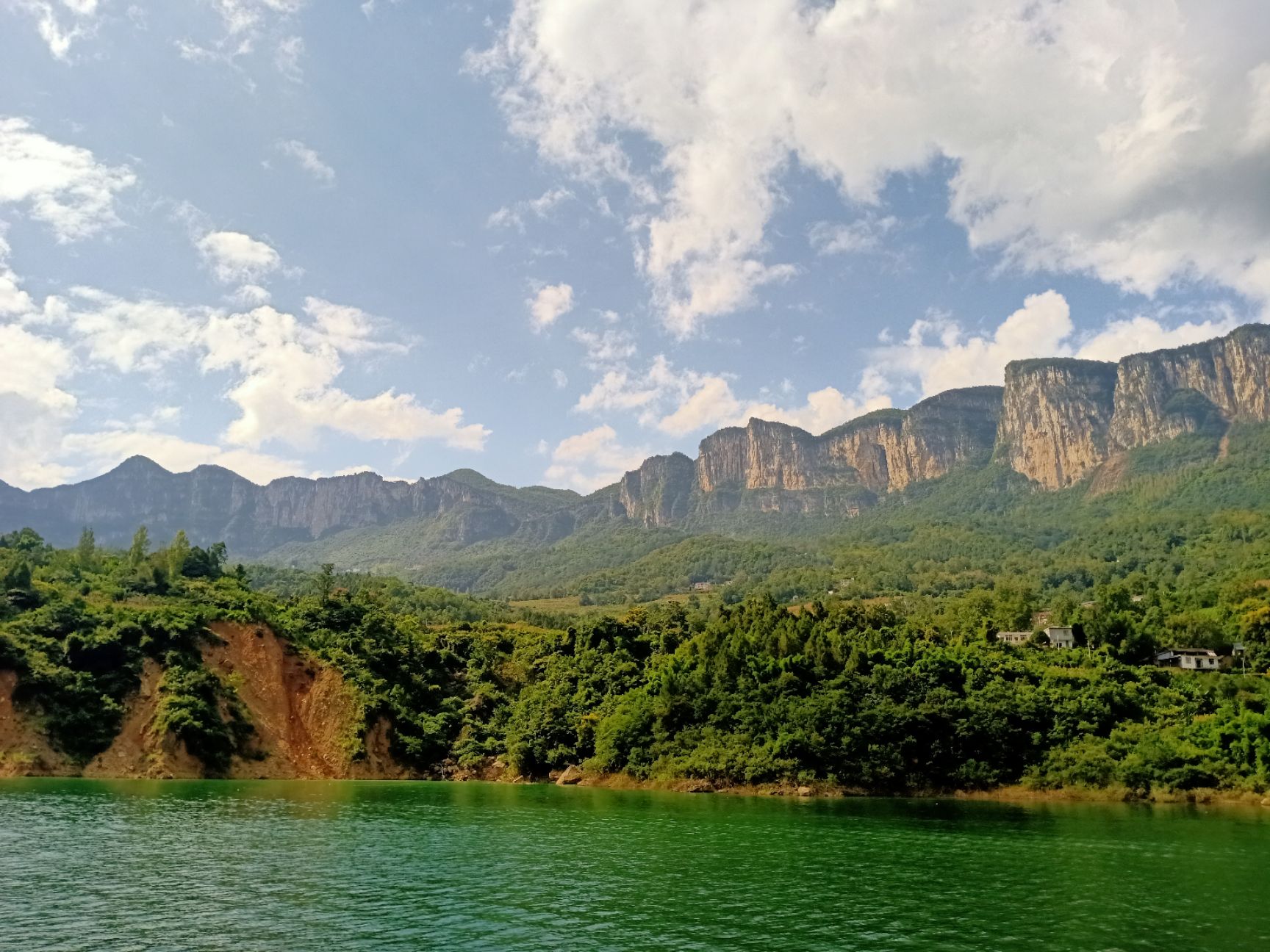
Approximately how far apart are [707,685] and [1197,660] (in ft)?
162

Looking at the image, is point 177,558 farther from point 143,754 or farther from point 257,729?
point 143,754

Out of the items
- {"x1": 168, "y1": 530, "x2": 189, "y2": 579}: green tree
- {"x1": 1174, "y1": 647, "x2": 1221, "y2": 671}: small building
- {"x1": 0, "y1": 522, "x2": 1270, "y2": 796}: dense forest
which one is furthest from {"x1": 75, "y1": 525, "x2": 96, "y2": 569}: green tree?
{"x1": 1174, "y1": 647, "x2": 1221, "y2": 671}: small building

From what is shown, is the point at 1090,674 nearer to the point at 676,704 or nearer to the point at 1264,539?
the point at 676,704

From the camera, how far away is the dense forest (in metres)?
62.1

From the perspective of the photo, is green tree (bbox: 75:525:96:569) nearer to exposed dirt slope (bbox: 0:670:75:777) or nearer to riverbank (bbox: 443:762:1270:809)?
A: exposed dirt slope (bbox: 0:670:75:777)

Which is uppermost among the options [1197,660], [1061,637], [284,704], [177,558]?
[177,558]

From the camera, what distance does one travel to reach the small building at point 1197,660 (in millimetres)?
83250

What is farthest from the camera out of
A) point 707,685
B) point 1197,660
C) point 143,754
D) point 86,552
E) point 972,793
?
point 86,552

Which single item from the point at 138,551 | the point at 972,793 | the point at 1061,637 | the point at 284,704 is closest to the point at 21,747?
the point at 284,704

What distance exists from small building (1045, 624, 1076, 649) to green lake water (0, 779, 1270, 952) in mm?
43163

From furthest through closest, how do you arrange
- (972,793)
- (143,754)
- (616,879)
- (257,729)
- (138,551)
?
(138,551)
(257,729)
(143,754)
(972,793)
(616,879)

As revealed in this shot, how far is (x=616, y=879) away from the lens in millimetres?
30469

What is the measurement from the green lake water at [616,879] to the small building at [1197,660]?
118 feet

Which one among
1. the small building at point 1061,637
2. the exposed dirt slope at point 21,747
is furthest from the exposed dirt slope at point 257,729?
the small building at point 1061,637
